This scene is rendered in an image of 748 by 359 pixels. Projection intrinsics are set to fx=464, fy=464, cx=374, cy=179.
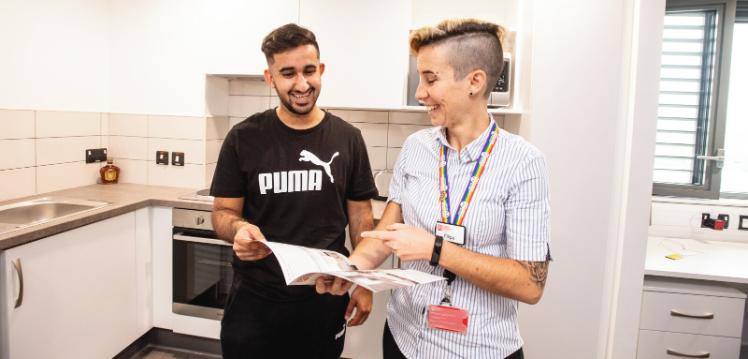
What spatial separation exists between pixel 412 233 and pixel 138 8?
266 centimetres

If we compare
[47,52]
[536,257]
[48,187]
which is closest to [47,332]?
[48,187]

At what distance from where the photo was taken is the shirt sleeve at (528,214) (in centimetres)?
100

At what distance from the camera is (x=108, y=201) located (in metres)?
2.43

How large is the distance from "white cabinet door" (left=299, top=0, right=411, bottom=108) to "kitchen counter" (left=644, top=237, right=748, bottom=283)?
1539 mm

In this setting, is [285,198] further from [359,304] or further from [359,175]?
[359,304]

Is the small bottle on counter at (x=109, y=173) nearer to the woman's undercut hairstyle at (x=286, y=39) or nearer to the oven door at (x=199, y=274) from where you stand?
the oven door at (x=199, y=274)

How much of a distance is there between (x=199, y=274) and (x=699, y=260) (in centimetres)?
260

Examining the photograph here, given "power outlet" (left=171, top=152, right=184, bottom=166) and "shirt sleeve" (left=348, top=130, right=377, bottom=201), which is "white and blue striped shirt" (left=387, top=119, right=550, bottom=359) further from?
"power outlet" (left=171, top=152, right=184, bottom=166)

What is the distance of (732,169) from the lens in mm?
2938

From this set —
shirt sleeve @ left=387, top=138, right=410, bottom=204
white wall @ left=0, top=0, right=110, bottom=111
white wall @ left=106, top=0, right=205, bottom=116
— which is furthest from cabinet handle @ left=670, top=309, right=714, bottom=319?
white wall @ left=0, top=0, right=110, bottom=111

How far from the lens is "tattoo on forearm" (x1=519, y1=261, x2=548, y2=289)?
3.31 feet

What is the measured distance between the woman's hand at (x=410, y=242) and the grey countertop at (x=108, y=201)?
1.35m

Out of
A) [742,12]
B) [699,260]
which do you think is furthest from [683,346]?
[742,12]

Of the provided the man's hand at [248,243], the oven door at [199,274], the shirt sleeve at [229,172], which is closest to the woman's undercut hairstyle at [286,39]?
the shirt sleeve at [229,172]
